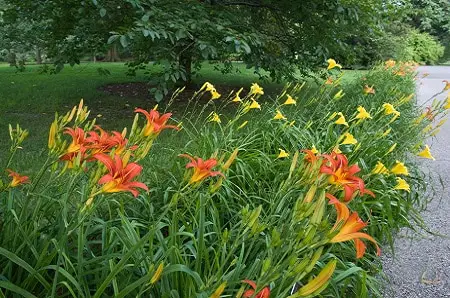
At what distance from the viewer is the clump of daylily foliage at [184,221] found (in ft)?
4.18

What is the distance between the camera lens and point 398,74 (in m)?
7.96

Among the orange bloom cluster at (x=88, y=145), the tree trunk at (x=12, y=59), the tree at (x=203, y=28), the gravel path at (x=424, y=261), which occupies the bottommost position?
the tree trunk at (x=12, y=59)

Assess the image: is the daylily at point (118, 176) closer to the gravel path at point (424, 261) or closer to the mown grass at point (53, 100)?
the gravel path at point (424, 261)

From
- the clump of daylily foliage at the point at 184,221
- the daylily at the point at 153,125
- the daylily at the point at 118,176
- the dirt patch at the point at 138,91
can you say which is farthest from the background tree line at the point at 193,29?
the daylily at the point at 118,176

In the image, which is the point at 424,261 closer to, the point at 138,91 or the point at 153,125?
the point at 153,125

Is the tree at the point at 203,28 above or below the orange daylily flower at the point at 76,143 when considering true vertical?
below

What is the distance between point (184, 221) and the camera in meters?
1.95

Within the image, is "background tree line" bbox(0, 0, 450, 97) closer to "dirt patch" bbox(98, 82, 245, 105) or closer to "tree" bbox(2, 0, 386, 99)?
"tree" bbox(2, 0, 386, 99)

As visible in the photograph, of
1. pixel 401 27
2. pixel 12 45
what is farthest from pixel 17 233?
pixel 401 27

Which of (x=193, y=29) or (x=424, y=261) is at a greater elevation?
(x=193, y=29)

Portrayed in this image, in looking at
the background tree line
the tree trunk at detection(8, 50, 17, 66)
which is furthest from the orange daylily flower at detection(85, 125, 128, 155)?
the tree trunk at detection(8, 50, 17, 66)

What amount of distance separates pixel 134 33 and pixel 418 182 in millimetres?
2757

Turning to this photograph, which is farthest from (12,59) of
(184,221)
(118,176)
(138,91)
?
(118,176)

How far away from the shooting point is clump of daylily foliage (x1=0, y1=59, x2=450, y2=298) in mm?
1275
